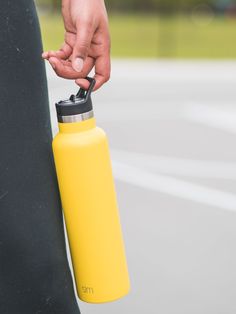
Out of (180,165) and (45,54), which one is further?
(180,165)

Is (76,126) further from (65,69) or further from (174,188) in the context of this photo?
(174,188)

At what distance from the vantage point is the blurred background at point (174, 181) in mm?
3541

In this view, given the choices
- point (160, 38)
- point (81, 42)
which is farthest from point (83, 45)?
point (160, 38)

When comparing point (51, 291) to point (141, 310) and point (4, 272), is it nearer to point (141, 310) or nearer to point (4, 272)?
point (4, 272)

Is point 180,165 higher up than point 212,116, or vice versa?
point 180,165

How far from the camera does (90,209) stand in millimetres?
2109

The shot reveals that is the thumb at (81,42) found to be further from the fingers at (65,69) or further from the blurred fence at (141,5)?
the blurred fence at (141,5)

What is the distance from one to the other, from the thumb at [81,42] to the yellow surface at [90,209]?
0.15 metres

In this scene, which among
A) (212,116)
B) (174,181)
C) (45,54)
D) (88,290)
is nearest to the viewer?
(45,54)

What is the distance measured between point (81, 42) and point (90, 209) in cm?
41

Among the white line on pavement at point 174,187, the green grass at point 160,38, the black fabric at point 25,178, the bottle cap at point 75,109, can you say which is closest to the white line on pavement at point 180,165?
the white line on pavement at point 174,187

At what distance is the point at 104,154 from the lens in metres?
2.12

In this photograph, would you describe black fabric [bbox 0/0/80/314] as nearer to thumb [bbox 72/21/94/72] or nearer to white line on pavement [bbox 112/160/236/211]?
thumb [bbox 72/21/94/72]

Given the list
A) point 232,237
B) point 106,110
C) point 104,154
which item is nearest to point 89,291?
point 104,154
